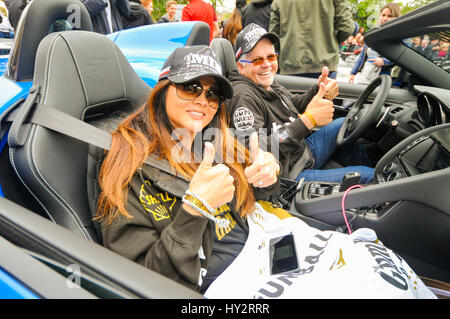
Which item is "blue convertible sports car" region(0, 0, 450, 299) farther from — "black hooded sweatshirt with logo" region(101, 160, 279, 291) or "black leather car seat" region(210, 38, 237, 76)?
"black hooded sweatshirt with logo" region(101, 160, 279, 291)

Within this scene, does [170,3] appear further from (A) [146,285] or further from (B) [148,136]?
(A) [146,285]

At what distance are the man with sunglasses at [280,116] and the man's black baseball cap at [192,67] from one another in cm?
70

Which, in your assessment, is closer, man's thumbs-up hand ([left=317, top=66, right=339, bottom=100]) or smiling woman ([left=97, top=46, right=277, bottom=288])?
smiling woman ([left=97, top=46, right=277, bottom=288])

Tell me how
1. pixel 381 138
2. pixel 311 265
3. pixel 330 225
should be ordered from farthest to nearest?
1. pixel 381 138
2. pixel 330 225
3. pixel 311 265

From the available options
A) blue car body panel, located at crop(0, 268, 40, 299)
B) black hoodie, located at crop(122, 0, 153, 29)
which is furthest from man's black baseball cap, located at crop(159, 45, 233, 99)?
black hoodie, located at crop(122, 0, 153, 29)

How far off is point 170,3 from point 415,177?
18.7 ft

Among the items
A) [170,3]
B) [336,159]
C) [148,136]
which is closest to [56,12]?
[148,136]

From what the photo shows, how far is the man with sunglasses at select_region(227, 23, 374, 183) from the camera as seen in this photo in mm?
1964

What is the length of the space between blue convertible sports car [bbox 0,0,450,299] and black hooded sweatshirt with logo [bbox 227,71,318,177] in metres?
0.28

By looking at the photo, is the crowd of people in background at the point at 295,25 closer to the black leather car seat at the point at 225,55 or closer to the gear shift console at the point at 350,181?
the black leather car seat at the point at 225,55

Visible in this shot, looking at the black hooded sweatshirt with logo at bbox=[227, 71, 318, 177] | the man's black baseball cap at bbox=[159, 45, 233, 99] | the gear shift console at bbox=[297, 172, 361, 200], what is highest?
the man's black baseball cap at bbox=[159, 45, 233, 99]

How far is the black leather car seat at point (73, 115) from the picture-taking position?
102 centimetres

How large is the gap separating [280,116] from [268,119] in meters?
0.11
